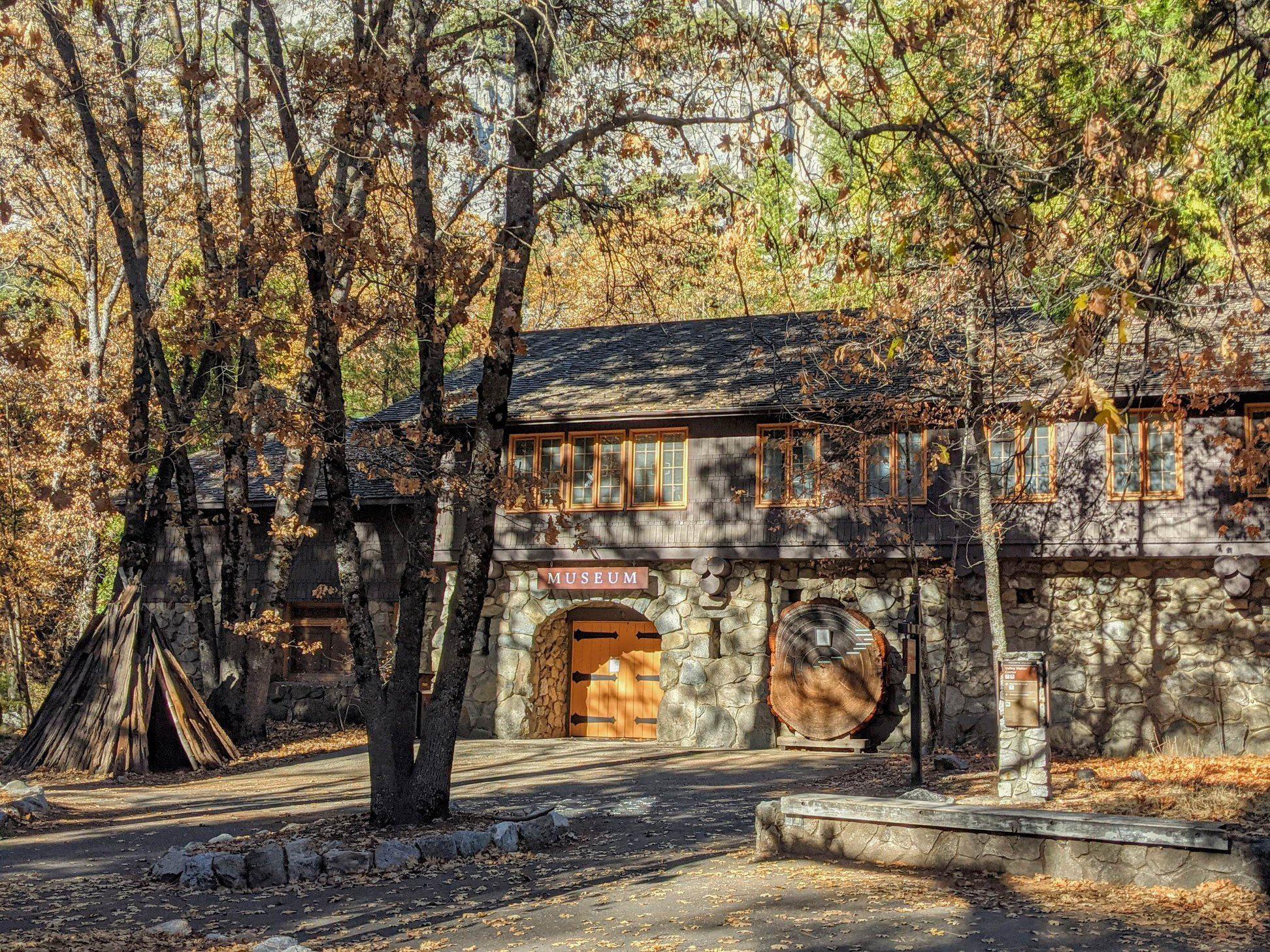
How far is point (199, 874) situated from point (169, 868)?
418 millimetres

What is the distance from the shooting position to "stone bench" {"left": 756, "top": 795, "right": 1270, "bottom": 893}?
8156 mm

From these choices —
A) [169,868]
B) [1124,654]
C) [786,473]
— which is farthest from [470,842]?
[1124,654]

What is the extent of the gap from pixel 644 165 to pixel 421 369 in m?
4.08

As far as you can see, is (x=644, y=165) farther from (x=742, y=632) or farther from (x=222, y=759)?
(x=222, y=759)

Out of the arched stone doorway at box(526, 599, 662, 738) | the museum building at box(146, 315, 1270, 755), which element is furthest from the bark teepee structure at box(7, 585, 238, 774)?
the arched stone doorway at box(526, 599, 662, 738)

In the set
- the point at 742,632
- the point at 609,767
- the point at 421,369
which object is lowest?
the point at 609,767

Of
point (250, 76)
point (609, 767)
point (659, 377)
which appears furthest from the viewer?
point (659, 377)

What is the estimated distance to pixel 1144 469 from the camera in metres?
17.0

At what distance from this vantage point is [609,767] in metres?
17.2

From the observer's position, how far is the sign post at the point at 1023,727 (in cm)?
1216

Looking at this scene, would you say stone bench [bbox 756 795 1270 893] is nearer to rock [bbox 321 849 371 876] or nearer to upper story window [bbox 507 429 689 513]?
rock [bbox 321 849 371 876]

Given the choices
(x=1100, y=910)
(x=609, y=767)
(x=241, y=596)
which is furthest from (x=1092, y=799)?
(x=241, y=596)

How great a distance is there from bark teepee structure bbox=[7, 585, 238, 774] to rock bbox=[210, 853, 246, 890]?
818 cm

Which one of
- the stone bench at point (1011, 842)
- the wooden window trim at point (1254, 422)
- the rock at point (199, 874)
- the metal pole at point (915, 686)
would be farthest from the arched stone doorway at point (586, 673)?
the rock at point (199, 874)
